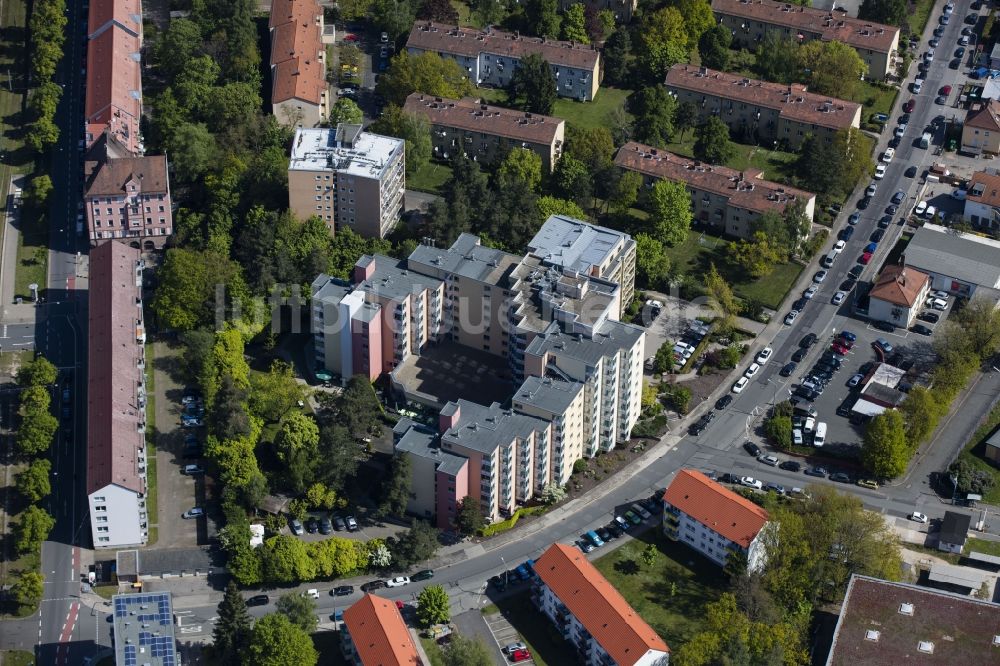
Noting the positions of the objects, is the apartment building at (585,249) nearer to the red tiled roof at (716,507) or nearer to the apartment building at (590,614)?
the red tiled roof at (716,507)

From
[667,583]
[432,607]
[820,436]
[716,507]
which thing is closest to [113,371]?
[432,607]

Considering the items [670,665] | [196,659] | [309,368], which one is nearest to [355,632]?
[196,659]

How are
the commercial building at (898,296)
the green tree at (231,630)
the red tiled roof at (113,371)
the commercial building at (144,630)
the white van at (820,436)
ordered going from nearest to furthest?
the commercial building at (144,630) < the green tree at (231,630) < the red tiled roof at (113,371) < the white van at (820,436) < the commercial building at (898,296)

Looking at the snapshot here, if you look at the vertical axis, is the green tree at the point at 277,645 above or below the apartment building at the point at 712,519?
below

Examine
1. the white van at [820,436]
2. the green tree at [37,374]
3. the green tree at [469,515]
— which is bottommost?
the green tree at [469,515]

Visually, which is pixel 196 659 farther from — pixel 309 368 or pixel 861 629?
pixel 861 629

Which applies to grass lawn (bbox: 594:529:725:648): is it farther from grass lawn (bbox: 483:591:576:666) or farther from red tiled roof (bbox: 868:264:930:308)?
red tiled roof (bbox: 868:264:930:308)

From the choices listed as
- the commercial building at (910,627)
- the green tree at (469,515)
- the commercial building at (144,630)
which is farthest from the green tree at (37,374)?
the commercial building at (910,627)
